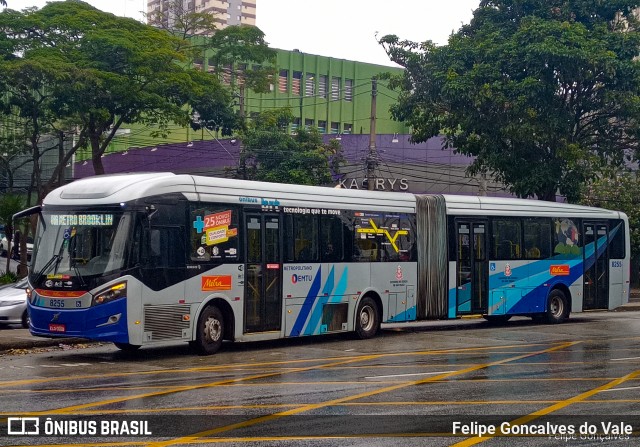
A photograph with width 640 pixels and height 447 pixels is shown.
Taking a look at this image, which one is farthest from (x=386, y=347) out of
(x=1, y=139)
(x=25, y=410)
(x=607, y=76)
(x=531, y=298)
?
(x=1, y=139)

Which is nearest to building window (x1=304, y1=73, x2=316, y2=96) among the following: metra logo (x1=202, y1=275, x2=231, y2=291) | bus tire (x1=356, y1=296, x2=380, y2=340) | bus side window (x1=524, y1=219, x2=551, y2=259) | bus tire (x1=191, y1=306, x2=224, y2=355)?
bus side window (x1=524, y1=219, x2=551, y2=259)

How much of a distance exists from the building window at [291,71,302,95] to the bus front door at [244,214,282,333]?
5551 centimetres

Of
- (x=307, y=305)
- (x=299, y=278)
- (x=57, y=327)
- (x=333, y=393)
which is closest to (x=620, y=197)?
(x=307, y=305)

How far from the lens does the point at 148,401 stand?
36.9 ft

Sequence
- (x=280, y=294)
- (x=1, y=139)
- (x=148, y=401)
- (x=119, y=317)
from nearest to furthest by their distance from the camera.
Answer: (x=148, y=401)
(x=119, y=317)
(x=280, y=294)
(x=1, y=139)

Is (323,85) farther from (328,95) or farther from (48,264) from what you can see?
(48,264)

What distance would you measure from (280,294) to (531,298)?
900 centimetres

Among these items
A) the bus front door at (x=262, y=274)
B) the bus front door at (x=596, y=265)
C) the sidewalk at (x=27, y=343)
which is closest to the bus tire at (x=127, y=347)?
the sidewalk at (x=27, y=343)

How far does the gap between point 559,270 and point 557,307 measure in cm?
107

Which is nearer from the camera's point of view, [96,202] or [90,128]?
[96,202]

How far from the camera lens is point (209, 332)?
56.9 feet

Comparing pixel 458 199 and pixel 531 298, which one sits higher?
pixel 458 199

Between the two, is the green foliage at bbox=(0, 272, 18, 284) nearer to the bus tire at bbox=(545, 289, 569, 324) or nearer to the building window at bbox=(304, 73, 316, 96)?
the bus tire at bbox=(545, 289, 569, 324)

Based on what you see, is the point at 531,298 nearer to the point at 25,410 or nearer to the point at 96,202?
the point at 96,202
